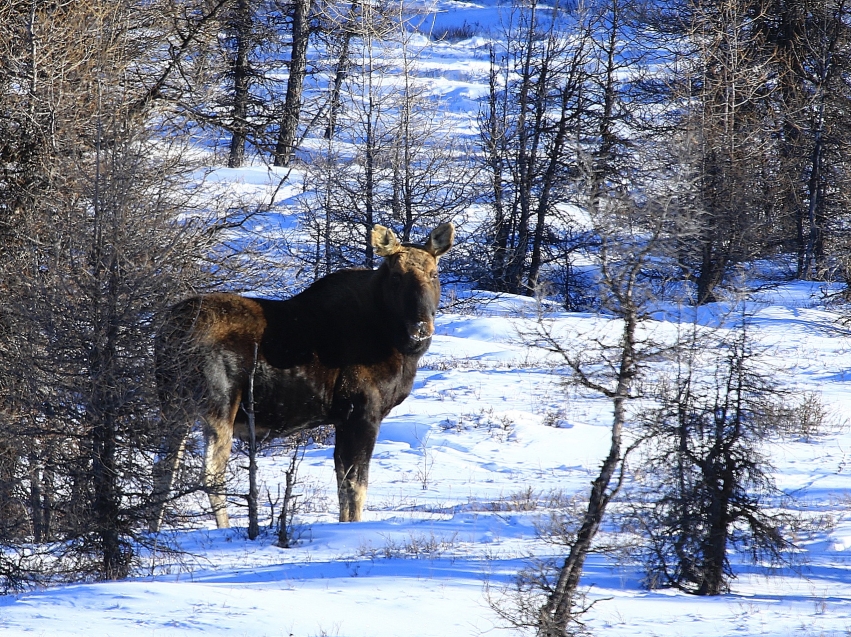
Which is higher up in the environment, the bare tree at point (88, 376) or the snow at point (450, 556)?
the bare tree at point (88, 376)

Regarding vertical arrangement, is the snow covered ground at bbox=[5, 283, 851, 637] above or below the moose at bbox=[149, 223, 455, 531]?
below

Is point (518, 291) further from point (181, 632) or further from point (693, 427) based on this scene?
point (181, 632)

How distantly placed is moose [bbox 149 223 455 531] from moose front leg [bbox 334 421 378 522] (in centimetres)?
1

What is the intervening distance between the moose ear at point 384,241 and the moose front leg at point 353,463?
1.78m

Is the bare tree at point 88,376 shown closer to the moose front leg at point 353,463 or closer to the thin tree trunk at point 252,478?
the thin tree trunk at point 252,478

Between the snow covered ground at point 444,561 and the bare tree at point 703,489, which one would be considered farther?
the bare tree at point 703,489

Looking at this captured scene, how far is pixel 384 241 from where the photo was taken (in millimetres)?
9352

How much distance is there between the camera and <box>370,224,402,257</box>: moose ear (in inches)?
365

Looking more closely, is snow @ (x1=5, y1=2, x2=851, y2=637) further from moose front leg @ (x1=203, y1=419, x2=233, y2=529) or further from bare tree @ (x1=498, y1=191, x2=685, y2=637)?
moose front leg @ (x1=203, y1=419, x2=233, y2=529)

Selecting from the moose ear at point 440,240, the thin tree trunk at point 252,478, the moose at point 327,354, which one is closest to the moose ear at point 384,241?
the moose at point 327,354

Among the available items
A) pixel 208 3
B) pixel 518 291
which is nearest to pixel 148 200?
pixel 208 3

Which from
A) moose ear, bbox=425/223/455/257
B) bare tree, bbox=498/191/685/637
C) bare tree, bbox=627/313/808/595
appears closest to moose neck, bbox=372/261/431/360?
moose ear, bbox=425/223/455/257

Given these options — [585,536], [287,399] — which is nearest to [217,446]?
[287,399]

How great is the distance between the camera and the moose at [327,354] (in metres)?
8.64
